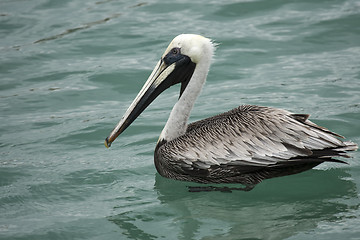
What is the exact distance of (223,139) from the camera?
5832mm

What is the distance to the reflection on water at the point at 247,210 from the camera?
5.05 metres

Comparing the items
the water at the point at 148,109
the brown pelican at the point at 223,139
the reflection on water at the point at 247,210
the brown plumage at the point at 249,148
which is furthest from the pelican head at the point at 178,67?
the reflection on water at the point at 247,210

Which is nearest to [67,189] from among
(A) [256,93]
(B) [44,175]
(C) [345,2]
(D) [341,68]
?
(B) [44,175]

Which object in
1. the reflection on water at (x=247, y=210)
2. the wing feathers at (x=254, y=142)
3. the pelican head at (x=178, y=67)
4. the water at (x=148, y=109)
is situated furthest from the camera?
the pelican head at (x=178, y=67)

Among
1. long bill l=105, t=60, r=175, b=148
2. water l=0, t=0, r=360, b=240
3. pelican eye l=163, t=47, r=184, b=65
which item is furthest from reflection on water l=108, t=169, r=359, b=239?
pelican eye l=163, t=47, r=184, b=65

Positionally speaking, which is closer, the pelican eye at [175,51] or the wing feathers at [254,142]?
the wing feathers at [254,142]

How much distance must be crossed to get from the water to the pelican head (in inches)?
26.9

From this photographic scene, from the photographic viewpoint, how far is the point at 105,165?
661cm

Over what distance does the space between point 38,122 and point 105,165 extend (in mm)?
1757

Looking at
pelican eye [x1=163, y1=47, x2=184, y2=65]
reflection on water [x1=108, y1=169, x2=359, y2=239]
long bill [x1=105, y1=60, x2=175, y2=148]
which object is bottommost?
reflection on water [x1=108, y1=169, x2=359, y2=239]

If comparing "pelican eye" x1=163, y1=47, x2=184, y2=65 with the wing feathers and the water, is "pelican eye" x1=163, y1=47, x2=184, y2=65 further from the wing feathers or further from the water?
the water

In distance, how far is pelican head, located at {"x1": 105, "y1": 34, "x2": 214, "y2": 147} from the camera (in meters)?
6.29

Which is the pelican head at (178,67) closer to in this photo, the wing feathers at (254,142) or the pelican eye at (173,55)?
the pelican eye at (173,55)

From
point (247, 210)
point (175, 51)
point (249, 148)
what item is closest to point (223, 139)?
point (249, 148)
